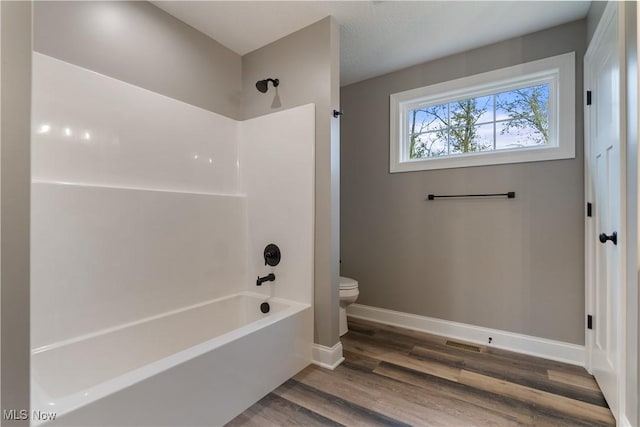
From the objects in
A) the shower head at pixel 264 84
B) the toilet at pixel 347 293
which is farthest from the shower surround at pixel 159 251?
the toilet at pixel 347 293

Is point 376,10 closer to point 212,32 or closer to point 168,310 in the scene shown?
point 212,32

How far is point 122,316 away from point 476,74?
310cm

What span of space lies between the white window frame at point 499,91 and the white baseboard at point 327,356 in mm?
1674

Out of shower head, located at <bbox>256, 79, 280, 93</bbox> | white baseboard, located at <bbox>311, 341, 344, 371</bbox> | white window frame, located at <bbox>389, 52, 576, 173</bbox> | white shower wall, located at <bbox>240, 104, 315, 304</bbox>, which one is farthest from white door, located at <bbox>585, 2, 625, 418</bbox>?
shower head, located at <bbox>256, 79, 280, 93</bbox>

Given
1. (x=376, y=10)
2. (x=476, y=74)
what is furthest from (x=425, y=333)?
(x=376, y=10)

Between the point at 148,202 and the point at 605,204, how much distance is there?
2.70m

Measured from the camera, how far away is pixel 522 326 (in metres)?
2.24

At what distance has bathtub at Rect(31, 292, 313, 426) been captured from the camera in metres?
1.06

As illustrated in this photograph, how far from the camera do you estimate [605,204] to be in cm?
165

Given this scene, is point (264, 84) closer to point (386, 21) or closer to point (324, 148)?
point (324, 148)

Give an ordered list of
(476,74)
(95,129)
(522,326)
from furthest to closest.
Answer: (476,74)
(522,326)
(95,129)

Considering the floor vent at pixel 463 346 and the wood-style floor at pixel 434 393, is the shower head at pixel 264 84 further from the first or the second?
the floor vent at pixel 463 346

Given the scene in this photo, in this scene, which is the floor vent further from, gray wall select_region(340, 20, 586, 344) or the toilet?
the toilet

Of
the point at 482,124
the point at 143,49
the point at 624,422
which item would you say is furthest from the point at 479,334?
the point at 143,49
